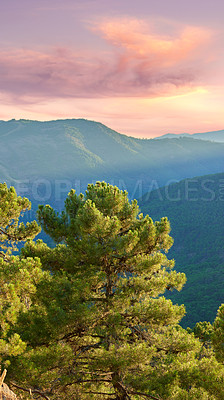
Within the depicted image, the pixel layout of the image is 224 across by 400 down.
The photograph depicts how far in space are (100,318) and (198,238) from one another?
150m

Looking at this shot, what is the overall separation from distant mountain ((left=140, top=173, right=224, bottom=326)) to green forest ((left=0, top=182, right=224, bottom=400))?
76017 mm

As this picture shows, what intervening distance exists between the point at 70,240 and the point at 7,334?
2989 mm

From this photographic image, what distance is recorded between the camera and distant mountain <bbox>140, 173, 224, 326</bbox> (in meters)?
95.0

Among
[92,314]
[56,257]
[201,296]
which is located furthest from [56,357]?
[201,296]

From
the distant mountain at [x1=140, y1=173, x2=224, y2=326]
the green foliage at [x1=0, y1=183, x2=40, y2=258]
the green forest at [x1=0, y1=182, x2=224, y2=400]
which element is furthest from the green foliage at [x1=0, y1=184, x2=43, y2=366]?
the distant mountain at [x1=140, y1=173, x2=224, y2=326]

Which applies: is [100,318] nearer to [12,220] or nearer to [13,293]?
[13,293]

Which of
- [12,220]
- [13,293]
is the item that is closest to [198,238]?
[12,220]

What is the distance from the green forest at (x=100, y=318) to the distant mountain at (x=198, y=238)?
76017 millimetres

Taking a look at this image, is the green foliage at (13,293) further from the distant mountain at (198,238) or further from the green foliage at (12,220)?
the distant mountain at (198,238)

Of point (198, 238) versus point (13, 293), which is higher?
point (198, 238)

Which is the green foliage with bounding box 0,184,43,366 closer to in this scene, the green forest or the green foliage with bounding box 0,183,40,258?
the green forest

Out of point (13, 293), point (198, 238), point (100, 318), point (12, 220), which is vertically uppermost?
point (198, 238)

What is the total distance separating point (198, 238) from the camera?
154 meters

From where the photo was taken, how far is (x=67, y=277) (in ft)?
31.6
